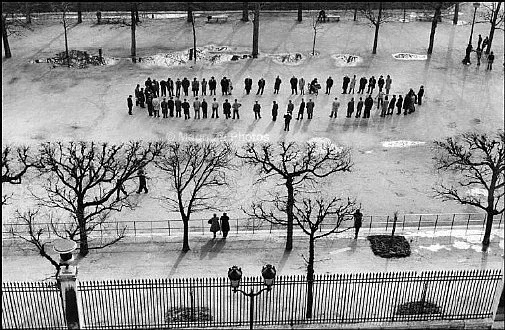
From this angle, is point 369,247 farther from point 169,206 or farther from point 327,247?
point 169,206

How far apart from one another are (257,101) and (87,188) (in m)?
14.6

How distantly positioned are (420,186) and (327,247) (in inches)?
268

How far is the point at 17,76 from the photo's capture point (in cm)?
4228

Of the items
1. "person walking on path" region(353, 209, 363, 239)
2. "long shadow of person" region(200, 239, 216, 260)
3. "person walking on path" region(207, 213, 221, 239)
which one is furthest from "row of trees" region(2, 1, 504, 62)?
"person walking on path" region(353, 209, 363, 239)

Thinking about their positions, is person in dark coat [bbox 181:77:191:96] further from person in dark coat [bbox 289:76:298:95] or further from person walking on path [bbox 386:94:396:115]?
person walking on path [bbox 386:94:396:115]

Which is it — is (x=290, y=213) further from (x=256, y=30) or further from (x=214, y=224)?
(x=256, y=30)

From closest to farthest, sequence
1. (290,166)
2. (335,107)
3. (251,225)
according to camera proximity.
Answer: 1. (251,225)
2. (290,166)
3. (335,107)

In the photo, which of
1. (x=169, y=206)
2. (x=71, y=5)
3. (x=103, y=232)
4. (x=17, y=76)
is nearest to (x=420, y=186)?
(x=169, y=206)

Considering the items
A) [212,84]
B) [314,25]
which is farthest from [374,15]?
[212,84]

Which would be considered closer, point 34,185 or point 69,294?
point 69,294

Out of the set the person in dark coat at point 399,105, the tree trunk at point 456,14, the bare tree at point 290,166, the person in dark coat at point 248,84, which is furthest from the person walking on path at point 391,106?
the tree trunk at point 456,14

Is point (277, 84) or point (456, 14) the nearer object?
point (277, 84)

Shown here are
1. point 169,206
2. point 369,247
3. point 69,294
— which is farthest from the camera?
point 169,206

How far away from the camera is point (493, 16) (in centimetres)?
4728
